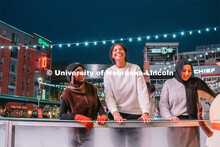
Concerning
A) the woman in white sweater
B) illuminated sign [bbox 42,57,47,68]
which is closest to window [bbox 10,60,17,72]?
illuminated sign [bbox 42,57,47,68]

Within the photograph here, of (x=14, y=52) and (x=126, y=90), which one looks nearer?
(x=126, y=90)

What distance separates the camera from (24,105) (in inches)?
1117

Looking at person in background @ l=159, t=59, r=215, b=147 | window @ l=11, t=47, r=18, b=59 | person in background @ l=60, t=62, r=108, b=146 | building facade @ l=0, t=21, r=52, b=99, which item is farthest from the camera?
window @ l=11, t=47, r=18, b=59

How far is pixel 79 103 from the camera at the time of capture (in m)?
2.09

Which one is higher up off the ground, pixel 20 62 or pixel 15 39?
pixel 15 39

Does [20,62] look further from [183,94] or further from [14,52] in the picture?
[183,94]

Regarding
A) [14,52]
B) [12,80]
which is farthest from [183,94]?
[14,52]

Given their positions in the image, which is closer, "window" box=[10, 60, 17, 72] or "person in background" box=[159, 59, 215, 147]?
"person in background" box=[159, 59, 215, 147]

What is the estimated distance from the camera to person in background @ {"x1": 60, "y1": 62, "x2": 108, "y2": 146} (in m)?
1.84

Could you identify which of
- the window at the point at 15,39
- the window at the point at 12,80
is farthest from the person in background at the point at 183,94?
the window at the point at 15,39

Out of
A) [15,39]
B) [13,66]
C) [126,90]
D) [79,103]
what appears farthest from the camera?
[15,39]

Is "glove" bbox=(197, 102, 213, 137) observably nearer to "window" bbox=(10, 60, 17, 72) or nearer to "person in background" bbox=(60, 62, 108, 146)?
"person in background" bbox=(60, 62, 108, 146)

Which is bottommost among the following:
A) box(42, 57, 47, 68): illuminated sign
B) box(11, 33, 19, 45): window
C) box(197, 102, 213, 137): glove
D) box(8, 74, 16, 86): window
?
box(197, 102, 213, 137): glove

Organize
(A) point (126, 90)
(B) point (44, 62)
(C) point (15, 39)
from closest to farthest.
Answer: (A) point (126, 90) → (C) point (15, 39) → (B) point (44, 62)
